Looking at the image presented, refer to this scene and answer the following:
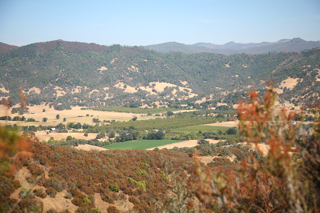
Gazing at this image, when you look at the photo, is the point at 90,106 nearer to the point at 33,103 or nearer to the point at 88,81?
the point at 33,103

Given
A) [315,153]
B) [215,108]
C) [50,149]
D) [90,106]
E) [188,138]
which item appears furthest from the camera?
[90,106]

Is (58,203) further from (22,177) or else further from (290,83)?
(290,83)

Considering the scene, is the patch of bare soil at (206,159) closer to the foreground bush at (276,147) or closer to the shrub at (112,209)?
the shrub at (112,209)

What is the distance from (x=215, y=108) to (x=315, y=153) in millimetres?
123337

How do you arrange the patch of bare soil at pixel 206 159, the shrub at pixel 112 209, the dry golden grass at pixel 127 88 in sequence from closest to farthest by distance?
1. the shrub at pixel 112 209
2. the patch of bare soil at pixel 206 159
3. the dry golden grass at pixel 127 88

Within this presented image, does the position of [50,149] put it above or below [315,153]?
below

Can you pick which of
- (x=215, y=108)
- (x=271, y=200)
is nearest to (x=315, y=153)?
(x=271, y=200)

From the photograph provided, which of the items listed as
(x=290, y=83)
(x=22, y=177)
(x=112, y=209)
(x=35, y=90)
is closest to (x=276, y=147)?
(x=112, y=209)

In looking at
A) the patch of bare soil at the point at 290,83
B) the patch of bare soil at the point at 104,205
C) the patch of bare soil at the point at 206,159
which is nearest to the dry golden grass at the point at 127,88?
the patch of bare soil at the point at 290,83

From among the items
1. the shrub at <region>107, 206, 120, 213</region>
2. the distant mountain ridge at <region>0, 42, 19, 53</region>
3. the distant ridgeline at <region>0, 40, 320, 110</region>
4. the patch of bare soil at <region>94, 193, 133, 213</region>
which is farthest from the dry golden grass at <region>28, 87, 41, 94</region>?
the shrub at <region>107, 206, 120, 213</region>

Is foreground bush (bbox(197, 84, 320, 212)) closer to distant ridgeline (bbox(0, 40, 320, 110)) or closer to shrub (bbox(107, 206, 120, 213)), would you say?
shrub (bbox(107, 206, 120, 213))

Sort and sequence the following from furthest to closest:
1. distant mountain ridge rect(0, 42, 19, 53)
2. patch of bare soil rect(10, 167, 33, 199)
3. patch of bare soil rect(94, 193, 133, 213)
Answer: distant mountain ridge rect(0, 42, 19, 53), patch of bare soil rect(94, 193, 133, 213), patch of bare soil rect(10, 167, 33, 199)

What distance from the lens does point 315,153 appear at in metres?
7.41

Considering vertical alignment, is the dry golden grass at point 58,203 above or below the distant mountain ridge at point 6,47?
below
